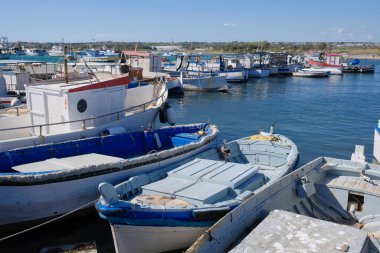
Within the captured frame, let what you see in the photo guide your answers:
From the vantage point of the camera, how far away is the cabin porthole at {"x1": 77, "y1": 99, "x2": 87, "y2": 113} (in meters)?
14.0

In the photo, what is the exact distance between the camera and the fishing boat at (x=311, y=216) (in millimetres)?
6723

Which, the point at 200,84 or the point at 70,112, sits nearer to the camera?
the point at 70,112

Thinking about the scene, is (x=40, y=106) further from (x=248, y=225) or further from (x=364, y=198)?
(x=364, y=198)

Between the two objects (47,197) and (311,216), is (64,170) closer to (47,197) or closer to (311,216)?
(47,197)

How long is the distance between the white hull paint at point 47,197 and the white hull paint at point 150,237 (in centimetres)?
228

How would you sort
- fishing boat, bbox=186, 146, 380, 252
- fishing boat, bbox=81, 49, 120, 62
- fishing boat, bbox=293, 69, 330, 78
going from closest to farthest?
fishing boat, bbox=186, 146, 380, 252 → fishing boat, bbox=293, 69, 330, 78 → fishing boat, bbox=81, 49, 120, 62

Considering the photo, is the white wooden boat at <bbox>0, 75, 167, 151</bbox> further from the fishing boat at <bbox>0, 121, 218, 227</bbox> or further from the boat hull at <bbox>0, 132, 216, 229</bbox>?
the boat hull at <bbox>0, 132, 216, 229</bbox>

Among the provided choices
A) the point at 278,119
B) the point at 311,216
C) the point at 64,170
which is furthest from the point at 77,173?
the point at 278,119

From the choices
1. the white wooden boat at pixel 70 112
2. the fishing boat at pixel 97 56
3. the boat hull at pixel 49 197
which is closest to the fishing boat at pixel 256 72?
the fishing boat at pixel 97 56

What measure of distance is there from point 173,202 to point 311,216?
4030 millimetres

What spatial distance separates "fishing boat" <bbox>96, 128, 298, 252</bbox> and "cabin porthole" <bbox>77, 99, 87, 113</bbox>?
14.5ft

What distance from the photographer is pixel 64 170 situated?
33.8 ft

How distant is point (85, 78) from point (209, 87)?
1324 inches

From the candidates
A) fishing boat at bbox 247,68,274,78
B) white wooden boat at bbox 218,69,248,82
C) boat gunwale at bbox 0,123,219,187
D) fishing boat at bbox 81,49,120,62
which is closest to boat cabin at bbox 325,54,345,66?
fishing boat at bbox 247,68,274,78
